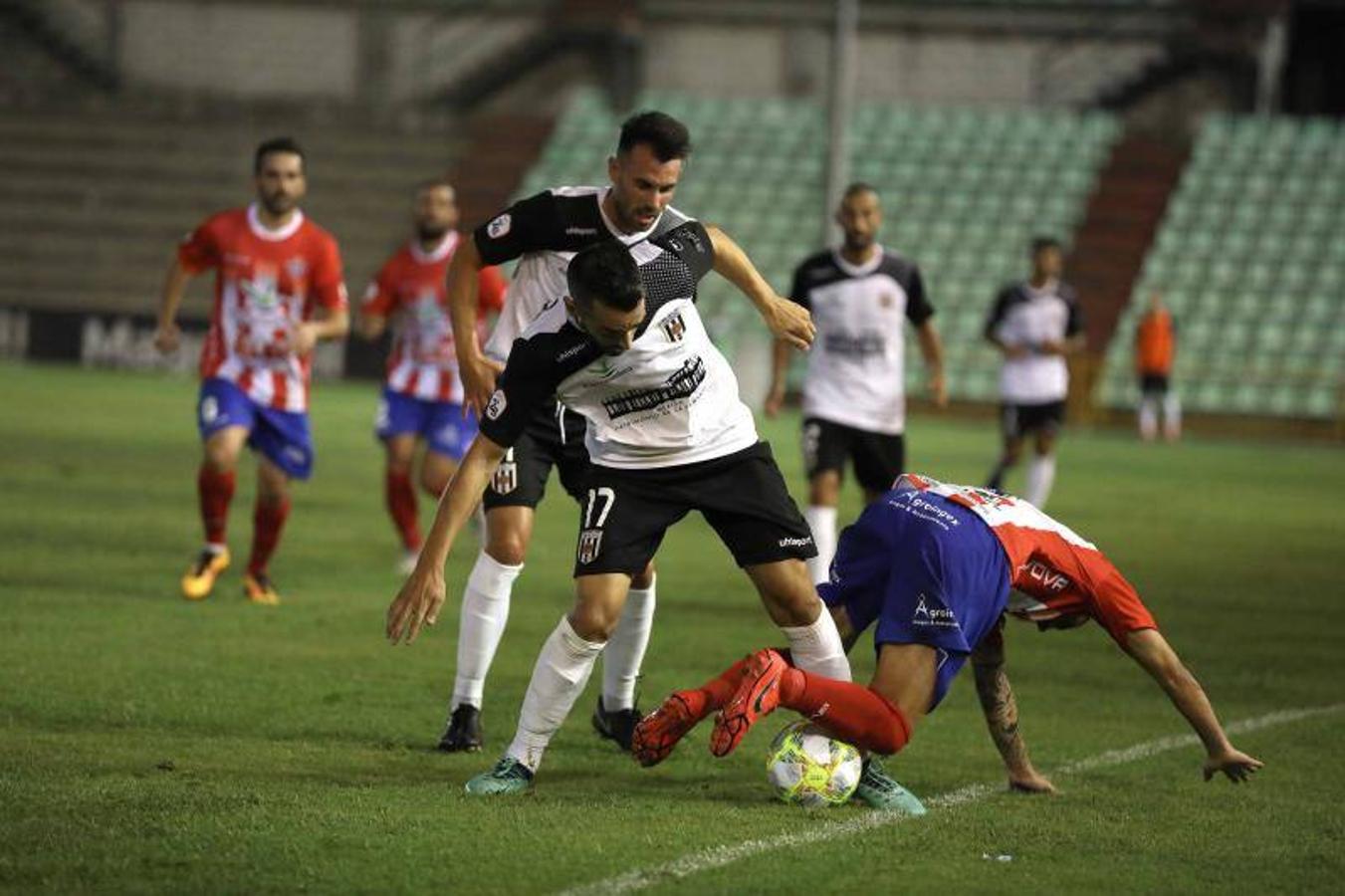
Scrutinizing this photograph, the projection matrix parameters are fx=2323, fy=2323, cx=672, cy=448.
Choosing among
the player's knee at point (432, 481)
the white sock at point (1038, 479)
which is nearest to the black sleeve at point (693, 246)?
the player's knee at point (432, 481)

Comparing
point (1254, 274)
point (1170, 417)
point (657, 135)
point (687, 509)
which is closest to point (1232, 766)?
point (687, 509)

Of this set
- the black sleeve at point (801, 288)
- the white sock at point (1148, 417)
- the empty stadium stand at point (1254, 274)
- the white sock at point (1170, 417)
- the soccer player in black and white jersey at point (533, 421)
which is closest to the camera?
the soccer player in black and white jersey at point (533, 421)

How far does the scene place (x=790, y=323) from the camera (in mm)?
7488

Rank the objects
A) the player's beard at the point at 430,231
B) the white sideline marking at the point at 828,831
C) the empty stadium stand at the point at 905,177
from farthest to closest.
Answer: the empty stadium stand at the point at 905,177, the player's beard at the point at 430,231, the white sideline marking at the point at 828,831

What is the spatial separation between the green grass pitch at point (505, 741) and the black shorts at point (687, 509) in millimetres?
787

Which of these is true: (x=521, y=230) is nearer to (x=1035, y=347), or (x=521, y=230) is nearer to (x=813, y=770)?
(x=813, y=770)

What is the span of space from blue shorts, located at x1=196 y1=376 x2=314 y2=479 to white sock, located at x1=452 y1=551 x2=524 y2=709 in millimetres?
3925

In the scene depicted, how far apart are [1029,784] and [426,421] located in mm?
6797

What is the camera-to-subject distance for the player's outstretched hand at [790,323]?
7480 millimetres

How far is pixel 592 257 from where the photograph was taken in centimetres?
682

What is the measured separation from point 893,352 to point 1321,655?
3034 mm

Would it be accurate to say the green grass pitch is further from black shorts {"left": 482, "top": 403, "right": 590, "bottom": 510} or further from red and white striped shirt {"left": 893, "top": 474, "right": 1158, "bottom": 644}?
black shorts {"left": 482, "top": 403, "right": 590, "bottom": 510}

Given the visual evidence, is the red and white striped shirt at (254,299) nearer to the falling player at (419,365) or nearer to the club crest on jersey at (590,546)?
the falling player at (419,365)

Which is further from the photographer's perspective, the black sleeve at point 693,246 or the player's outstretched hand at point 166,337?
the player's outstretched hand at point 166,337
